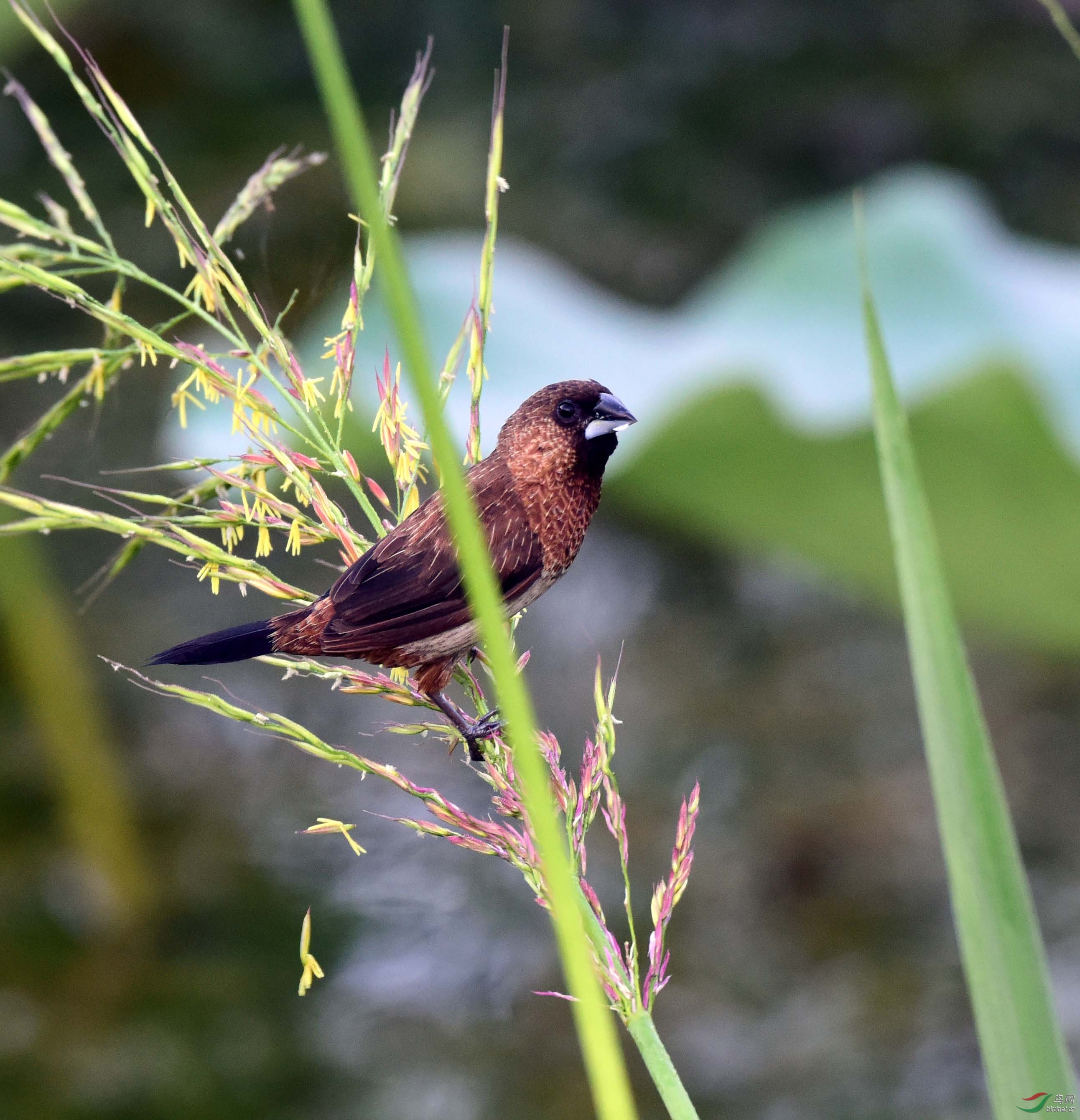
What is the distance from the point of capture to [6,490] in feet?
0.80

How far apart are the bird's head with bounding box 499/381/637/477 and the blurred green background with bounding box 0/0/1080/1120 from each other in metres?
0.44

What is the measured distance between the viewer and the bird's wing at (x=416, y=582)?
274 millimetres

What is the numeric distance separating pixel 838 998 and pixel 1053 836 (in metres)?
0.41

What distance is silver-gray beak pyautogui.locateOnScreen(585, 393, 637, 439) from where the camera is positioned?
293mm

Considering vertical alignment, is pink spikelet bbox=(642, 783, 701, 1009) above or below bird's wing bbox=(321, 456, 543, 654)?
below

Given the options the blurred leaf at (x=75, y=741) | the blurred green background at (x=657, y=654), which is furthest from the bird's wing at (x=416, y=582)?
the blurred leaf at (x=75, y=741)

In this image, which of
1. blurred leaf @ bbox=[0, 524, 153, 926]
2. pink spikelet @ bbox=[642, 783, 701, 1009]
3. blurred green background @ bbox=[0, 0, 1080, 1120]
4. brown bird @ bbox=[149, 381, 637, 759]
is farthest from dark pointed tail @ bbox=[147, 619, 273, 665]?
blurred leaf @ bbox=[0, 524, 153, 926]

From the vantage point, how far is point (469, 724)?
1.05 ft

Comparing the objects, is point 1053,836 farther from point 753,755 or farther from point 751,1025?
point 751,1025

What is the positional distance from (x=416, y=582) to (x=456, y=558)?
1cm

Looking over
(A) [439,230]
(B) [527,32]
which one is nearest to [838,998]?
(A) [439,230]

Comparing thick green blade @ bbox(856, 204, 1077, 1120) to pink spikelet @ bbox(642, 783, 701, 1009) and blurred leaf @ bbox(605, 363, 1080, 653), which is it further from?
blurred leaf @ bbox(605, 363, 1080, 653)

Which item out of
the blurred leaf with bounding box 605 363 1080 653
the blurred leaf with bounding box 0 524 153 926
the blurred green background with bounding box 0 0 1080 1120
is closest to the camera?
the blurred leaf with bounding box 605 363 1080 653

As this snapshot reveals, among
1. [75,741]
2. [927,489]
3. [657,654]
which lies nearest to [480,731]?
[927,489]
